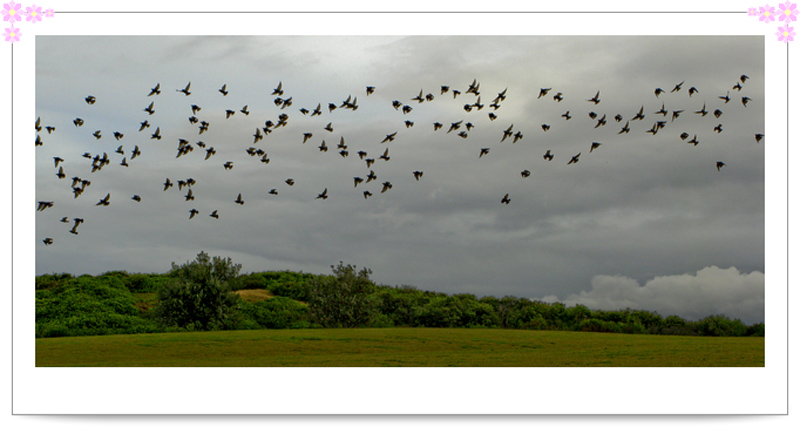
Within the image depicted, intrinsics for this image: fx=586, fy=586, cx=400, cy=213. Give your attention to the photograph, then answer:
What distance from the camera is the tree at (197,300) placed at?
3234 centimetres

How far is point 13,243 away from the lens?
15.5 meters
